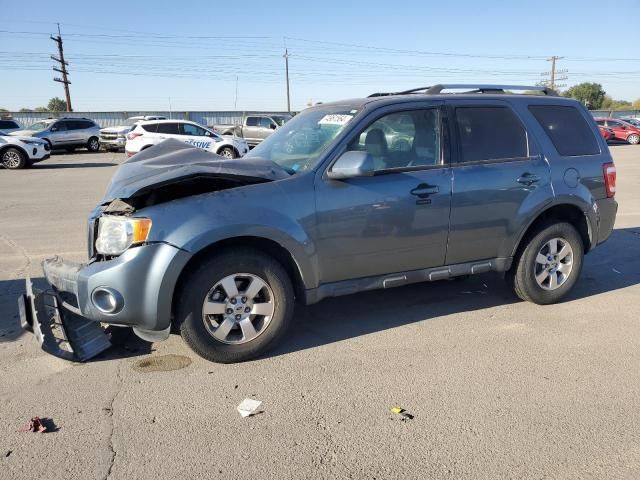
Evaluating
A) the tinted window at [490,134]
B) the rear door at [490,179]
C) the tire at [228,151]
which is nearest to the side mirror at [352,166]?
the rear door at [490,179]

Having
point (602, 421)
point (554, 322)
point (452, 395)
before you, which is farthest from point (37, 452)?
point (554, 322)

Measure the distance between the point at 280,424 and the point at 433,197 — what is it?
2.17m

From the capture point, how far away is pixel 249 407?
326cm

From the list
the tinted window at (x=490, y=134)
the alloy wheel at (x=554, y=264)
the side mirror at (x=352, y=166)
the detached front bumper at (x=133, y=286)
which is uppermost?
the tinted window at (x=490, y=134)

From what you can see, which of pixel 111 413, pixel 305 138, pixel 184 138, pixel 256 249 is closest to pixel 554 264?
pixel 305 138

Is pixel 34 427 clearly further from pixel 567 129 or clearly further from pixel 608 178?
pixel 608 178

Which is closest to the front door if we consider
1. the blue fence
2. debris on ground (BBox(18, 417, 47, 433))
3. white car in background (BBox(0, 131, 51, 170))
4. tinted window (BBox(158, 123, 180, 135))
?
debris on ground (BBox(18, 417, 47, 433))

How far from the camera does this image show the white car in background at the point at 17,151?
59.8ft

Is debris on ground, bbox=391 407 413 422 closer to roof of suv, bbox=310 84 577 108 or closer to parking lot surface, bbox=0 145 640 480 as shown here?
parking lot surface, bbox=0 145 640 480

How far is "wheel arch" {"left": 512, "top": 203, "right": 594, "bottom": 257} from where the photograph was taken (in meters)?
4.86

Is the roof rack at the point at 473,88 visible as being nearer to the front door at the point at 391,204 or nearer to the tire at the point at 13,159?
the front door at the point at 391,204

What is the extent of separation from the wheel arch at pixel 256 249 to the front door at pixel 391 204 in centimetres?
20

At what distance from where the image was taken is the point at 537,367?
3793 mm

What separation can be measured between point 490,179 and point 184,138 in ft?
55.6
